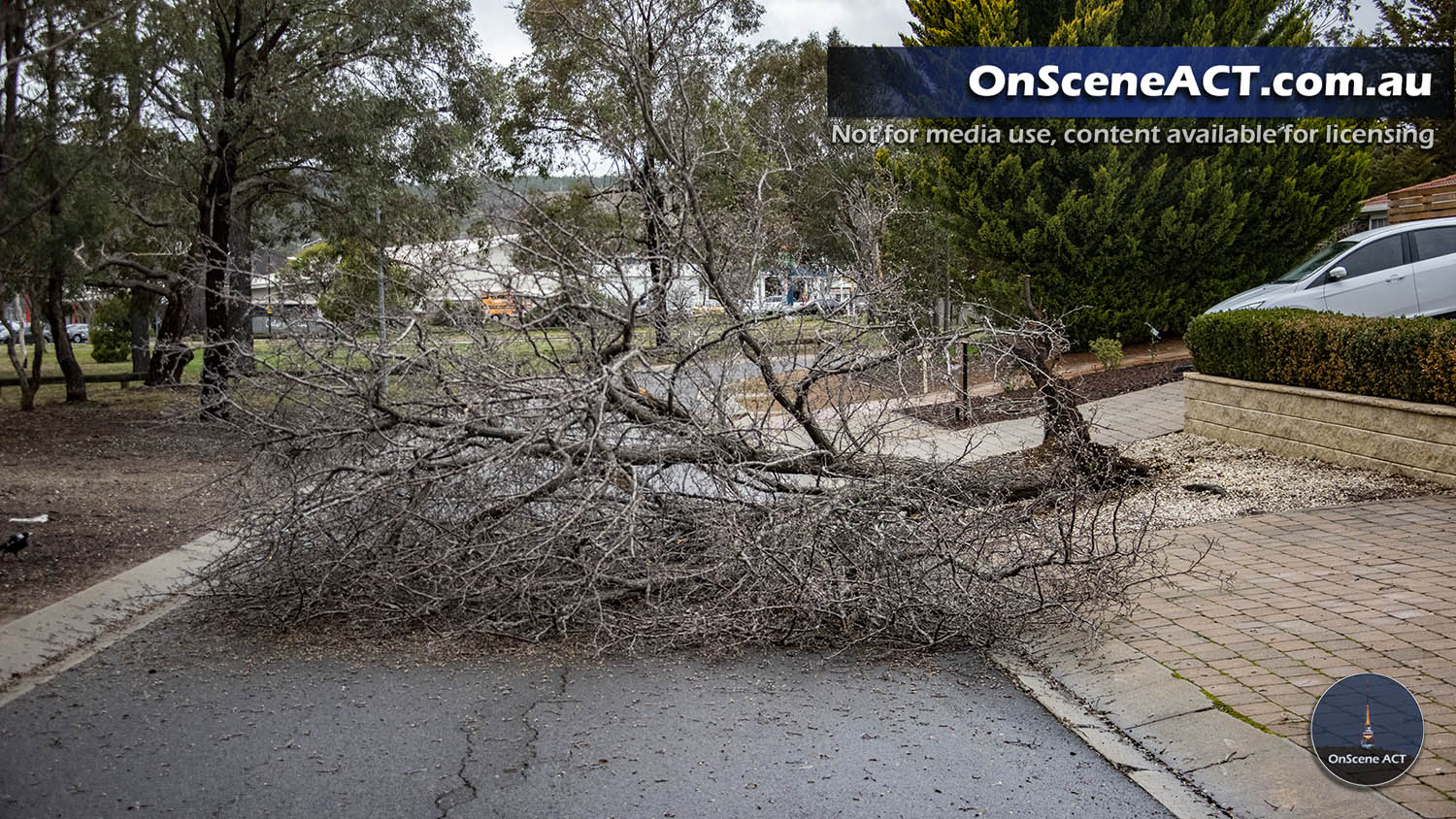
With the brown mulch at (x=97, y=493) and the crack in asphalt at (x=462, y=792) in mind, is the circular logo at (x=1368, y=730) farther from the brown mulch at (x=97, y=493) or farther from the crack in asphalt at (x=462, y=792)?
the brown mulch at (x=97, y=493)

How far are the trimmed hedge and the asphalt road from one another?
5.59 metres

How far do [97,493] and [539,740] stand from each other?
8748 millimetres

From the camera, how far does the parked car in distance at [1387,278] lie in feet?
46.8

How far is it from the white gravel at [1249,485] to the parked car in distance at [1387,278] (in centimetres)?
397

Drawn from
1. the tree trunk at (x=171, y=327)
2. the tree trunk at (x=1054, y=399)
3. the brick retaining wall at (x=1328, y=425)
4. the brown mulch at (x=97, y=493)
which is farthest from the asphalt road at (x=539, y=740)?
the tree trunk at (x=171, y=327)

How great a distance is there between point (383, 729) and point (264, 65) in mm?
16537

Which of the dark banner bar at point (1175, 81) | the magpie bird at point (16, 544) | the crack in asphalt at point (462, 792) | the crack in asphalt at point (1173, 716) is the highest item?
the dark banner bar at point (1175, 81)

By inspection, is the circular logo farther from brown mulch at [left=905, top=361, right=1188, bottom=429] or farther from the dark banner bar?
the dark banner bar

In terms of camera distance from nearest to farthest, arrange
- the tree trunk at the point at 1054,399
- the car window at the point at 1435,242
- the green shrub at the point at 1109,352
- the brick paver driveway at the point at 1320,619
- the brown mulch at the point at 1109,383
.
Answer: the brick paver driveway at the point at 1320,619 → the tree trunk at the point at 1054,399 → the car window at the point at 1435,242 → the brown mulch at the point at 1109,383 → the green shrub at the point at 1109,352

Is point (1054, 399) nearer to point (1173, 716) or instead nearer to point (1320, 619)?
point (1320, 619)

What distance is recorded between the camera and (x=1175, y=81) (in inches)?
731

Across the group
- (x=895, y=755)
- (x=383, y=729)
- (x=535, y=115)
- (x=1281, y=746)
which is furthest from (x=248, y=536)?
(x=535, y=115)

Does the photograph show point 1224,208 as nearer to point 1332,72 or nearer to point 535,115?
point 1332,72

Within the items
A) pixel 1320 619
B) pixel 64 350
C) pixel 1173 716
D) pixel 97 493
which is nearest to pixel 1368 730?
pixel 1173 716
